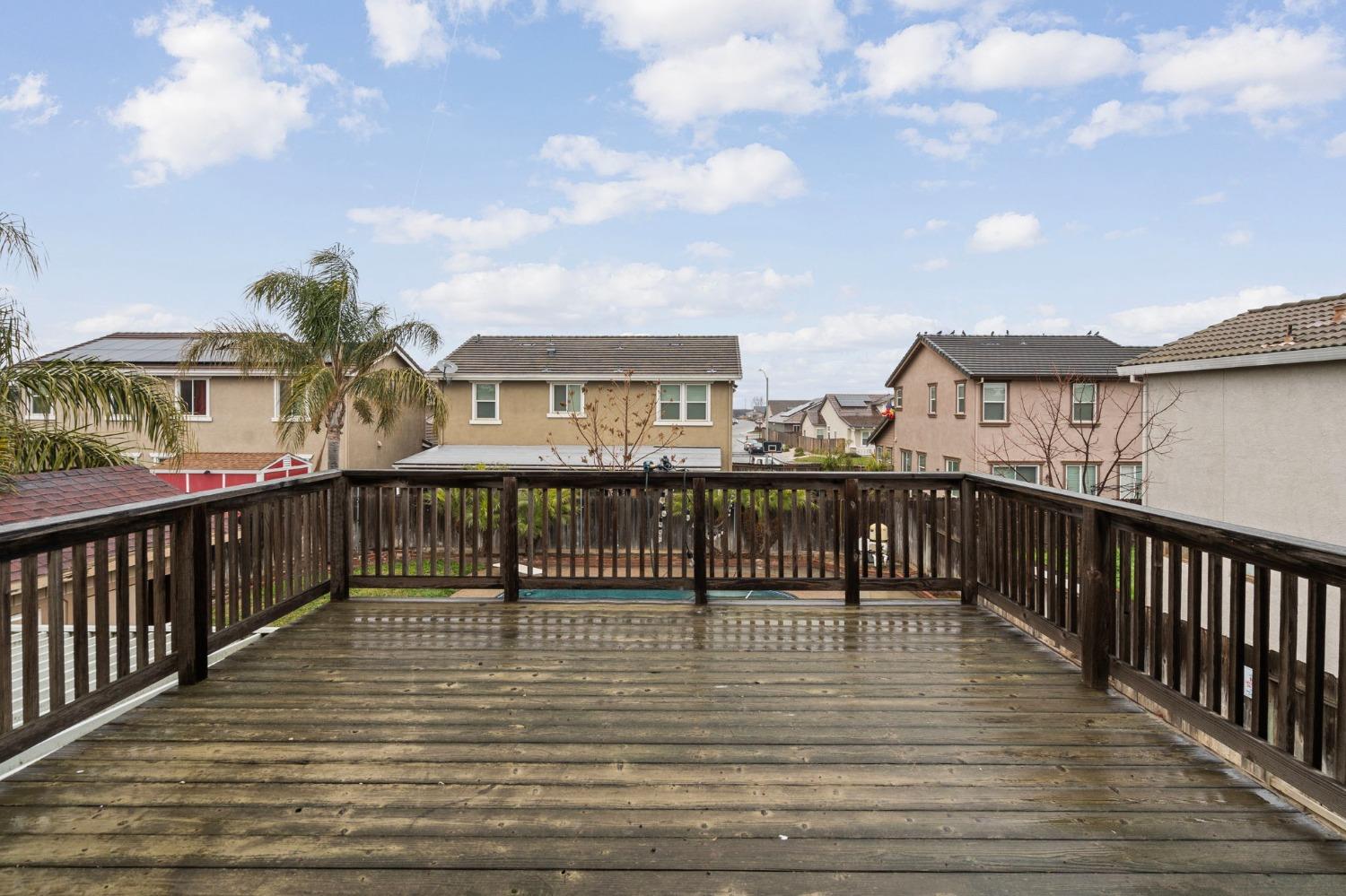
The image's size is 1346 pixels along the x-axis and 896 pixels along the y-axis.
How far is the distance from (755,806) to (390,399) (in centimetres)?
1410

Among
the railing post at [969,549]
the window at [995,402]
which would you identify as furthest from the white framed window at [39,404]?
the window at [995,402]

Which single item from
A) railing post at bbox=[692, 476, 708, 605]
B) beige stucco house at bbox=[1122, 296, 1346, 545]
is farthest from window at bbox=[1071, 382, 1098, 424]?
railing post at bbox=[692, 476, 708, 605]

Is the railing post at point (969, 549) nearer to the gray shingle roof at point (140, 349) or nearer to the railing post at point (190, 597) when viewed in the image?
the railing post at point (190, 597)

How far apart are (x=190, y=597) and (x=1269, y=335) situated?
12399 millimetres

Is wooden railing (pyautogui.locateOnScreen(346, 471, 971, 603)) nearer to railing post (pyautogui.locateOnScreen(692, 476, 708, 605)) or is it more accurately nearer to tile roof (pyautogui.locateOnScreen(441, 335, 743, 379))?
railing post (pyautogui.locateOnScreen(692, 476, 708, 605))

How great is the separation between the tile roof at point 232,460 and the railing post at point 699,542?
15.3 meters

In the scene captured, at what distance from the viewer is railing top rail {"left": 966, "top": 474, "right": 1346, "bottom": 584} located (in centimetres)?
204

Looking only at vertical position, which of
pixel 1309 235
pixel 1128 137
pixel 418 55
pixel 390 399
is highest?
pixel 418 55

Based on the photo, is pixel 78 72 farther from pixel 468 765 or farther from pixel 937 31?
pixel 468 765

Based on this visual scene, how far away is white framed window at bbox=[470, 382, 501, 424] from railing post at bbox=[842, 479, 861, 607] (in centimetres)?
1715

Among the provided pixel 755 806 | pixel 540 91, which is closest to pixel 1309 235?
pixel 540 91

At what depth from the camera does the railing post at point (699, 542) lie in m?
4.84

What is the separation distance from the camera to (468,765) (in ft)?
8.03

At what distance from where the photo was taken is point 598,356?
70.6 feet
